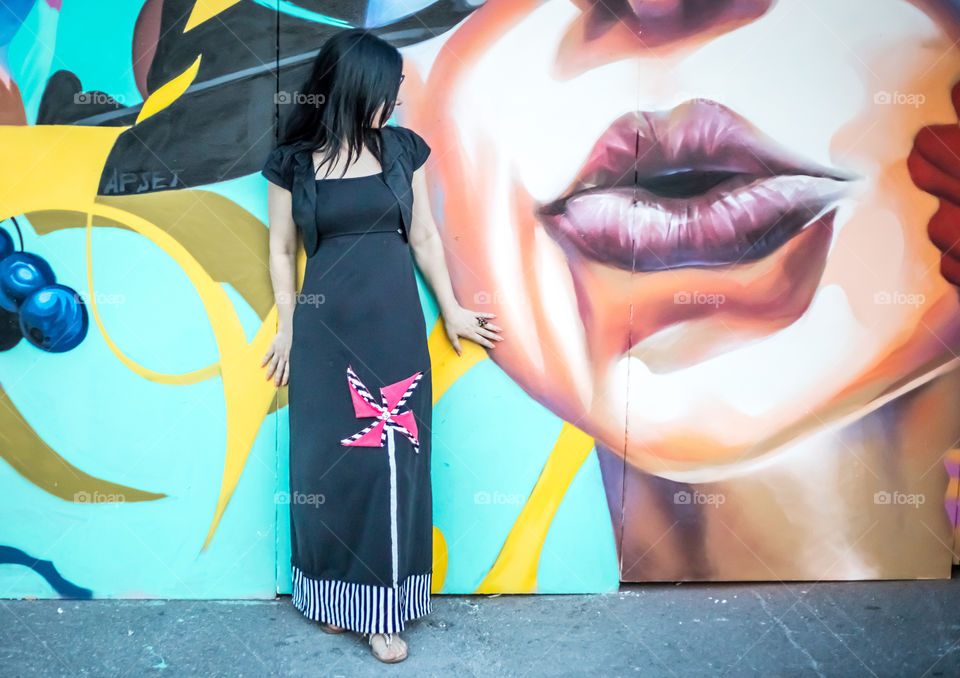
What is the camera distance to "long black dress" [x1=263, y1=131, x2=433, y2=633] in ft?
9.11

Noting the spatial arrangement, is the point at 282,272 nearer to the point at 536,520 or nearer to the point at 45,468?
the point at 45,468

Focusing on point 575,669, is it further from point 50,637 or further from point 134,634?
point 50,637

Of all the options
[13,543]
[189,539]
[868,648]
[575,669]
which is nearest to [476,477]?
[575,669]

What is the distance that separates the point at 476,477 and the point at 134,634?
133cm

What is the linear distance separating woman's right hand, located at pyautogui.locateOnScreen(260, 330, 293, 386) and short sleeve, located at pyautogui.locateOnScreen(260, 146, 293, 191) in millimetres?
534

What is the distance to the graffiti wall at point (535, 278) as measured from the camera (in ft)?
9.70

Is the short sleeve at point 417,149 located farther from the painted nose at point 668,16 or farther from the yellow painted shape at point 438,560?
the yellow painted shape at point 438,560

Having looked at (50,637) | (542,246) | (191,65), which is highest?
(191,65)

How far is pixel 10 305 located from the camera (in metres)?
2.99

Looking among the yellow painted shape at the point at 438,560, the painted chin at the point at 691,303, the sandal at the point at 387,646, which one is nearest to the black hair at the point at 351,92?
the painted chin at the point at 691,303

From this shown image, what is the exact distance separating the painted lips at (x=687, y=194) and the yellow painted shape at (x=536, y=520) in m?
0.71

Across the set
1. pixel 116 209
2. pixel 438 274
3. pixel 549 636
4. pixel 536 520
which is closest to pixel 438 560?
pixel 536 520

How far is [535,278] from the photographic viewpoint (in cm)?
306

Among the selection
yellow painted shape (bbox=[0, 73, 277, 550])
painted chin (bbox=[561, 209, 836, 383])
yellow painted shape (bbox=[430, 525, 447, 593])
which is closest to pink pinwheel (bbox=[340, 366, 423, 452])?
yellow painted shape (bbox=[0, 73, 277, 550])
